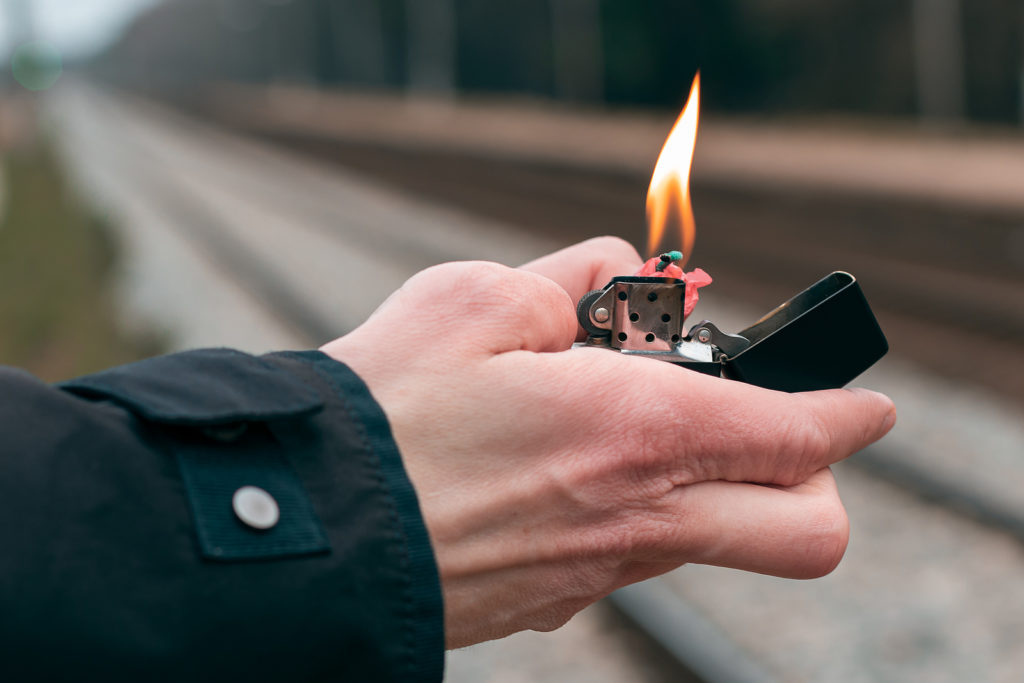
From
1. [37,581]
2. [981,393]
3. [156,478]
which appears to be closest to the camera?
[37,581]

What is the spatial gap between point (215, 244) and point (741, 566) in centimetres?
1754

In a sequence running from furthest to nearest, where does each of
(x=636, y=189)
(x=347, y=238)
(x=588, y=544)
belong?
(x=636, y=189) < (x=347, y=238) < (x=588, y=544)

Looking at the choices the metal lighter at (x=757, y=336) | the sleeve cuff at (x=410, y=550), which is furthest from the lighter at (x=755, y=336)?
the sleeve cuff at (x=410, y=550)

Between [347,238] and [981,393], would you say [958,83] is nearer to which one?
[347,238]

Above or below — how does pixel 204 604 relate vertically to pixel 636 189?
above

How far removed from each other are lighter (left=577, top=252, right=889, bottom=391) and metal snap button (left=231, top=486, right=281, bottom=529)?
697 mm

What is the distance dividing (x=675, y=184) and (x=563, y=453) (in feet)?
2.01

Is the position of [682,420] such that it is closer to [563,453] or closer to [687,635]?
[563,453]

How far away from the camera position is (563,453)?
1.52 meters

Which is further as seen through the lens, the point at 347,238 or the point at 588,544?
the point at 347,238

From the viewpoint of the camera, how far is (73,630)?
1.04 metres

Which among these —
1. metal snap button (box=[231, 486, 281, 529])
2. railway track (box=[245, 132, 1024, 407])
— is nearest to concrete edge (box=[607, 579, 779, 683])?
metal snap button (box=[231, 486, 281, 529])

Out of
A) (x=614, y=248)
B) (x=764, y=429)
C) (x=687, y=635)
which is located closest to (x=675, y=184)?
(x=614, y=248)

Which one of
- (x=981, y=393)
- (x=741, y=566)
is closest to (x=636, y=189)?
(x=981, y=393)
